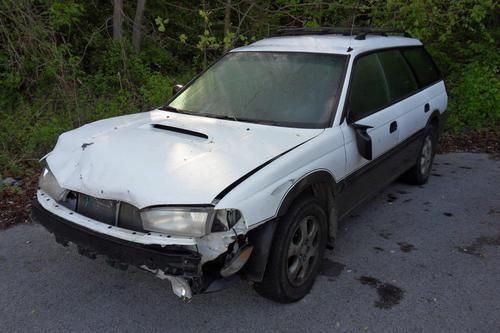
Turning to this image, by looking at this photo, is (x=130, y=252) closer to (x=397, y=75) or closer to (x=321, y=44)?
(x=321, y=44)

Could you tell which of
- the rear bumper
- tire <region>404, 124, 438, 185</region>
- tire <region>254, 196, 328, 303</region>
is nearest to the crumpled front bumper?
the rear bumper

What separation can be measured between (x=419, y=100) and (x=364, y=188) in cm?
153

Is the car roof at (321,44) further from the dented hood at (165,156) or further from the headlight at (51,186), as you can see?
the headlight at (51,186)

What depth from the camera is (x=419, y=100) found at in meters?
4.89

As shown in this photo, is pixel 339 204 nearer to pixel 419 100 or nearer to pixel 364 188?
pixel 364 188

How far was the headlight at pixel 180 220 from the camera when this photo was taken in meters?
2.51

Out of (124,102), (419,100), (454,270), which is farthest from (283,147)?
(124,102)

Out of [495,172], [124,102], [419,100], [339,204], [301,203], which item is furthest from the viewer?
[124,102]

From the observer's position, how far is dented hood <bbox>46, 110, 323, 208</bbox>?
261cm

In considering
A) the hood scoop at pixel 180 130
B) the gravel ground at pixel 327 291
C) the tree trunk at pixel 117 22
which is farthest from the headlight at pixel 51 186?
the tree trunk at pixel 117 22

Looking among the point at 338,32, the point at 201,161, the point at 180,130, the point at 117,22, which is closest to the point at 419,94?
the point at 338,32

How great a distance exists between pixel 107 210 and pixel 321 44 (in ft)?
7.51

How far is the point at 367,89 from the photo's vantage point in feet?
12.9

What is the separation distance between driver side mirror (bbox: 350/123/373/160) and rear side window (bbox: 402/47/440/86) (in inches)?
70.7
